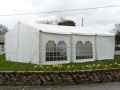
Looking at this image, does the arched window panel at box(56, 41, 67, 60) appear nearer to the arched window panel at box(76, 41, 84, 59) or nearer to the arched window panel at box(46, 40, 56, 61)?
the arched window panel at box(46, 40, 56, 61)

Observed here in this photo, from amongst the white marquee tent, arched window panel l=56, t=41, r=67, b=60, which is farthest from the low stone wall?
arched window panel l=56, t=41, r=67, b=60

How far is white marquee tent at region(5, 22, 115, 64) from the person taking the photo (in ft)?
67.6

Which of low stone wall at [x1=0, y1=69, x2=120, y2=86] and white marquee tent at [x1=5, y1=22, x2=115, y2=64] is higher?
white marquee tent at [x1=5, y1=22, x2=115, y2=64]

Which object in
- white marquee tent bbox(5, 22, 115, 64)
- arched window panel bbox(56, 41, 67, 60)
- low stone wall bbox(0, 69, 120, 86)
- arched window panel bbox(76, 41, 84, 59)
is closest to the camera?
low stone wall bbox(0, 69, 120, 86)

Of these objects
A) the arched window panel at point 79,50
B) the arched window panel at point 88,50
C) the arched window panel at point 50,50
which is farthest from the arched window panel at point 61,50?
the arched window panel at point 88,50

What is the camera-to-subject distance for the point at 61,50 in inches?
853

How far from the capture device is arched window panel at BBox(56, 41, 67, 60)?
70.4 feet

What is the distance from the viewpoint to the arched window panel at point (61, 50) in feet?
→ 70.4

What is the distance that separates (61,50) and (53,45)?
889 mm

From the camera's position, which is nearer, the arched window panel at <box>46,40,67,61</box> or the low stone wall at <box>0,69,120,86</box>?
the low stone wall at <box>0,69,120,86</box>

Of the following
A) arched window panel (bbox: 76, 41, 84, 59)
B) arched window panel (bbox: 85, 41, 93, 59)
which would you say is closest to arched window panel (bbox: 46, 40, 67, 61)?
arched window panel (bbox: 76, 41, 84, 59)

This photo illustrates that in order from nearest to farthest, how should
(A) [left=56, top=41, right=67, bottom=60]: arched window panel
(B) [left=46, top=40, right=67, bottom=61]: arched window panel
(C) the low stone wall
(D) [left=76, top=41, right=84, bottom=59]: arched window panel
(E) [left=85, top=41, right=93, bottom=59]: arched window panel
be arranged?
(C) the low stone wall
(B) [left=46, top=40, right=67, bottom=61]: arched window panel
(A) [left=56, top=41, right=67, bottom=60]: arched window panel
(D) [left=76, top=41, right=84, bottom=59]: arched window panel
(E) [left=85, top=41, right=93, bottom=59]: arched window panel

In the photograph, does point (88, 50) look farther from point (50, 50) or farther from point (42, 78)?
point (42, 78)

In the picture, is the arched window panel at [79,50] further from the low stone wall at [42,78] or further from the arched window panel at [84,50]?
the low stone wall at [42,78]
